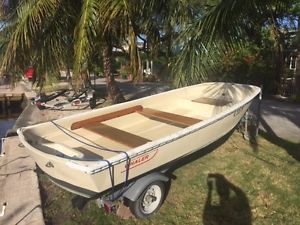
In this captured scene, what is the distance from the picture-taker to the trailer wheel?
5473mm

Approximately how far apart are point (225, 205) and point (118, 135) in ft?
7.59

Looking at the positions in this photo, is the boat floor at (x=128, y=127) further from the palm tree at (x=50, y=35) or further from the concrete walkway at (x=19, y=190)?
the palm tree at (x=50, y=35)

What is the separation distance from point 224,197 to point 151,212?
1344 mm

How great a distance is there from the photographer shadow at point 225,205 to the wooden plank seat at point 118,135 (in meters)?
1.53

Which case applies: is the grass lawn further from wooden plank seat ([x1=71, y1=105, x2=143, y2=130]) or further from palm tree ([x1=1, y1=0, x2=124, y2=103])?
palm tree ([x1=1, y1=0, x2=124, y2=103])

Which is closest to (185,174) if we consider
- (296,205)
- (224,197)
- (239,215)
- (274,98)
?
(224,197)

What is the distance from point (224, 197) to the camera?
20.2ft

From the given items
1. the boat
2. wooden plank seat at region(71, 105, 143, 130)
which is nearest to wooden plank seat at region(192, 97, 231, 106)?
the boat

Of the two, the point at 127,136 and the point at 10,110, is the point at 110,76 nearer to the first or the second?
the point at 127,136

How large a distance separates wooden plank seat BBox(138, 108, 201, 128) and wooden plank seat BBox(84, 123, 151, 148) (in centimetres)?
132

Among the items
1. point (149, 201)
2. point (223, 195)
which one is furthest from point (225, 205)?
point (149, 201)

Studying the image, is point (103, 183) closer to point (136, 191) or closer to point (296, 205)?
point (136, 191)

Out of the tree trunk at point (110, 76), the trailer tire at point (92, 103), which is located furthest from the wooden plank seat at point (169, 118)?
the trailer tire at point (92, 103)

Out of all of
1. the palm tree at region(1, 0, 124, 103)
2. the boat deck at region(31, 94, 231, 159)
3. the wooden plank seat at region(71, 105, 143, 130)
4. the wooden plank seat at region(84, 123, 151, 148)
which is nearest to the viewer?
the wooden plank seat at region(84, 123, 151, 148)
